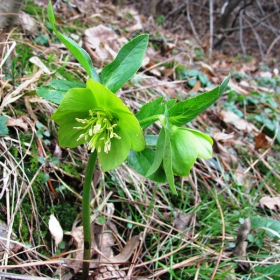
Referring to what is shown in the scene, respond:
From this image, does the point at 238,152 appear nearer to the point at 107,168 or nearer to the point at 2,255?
the point at 107,168

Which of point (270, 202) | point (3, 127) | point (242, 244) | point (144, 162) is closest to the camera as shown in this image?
point (144, 162)

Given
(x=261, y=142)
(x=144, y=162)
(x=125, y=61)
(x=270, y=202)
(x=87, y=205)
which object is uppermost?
(x=125, y=61)

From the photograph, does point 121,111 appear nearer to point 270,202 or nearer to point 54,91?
point 54,91

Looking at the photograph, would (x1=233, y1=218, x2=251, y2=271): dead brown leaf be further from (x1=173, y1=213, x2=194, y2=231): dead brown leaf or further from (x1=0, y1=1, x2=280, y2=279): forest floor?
(x1=173, y1=213, x2=194, y2=231): dead brown leaf

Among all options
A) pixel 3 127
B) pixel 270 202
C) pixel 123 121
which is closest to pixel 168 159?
pixel 123 121

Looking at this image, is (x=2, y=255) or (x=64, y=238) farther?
(x=64, y=238)

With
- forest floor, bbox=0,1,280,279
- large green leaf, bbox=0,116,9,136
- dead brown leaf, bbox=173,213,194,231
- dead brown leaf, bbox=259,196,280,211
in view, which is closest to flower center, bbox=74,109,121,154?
forest floor, bbox=0,1,280,279

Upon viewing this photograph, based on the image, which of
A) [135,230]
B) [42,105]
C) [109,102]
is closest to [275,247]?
[135,230]
